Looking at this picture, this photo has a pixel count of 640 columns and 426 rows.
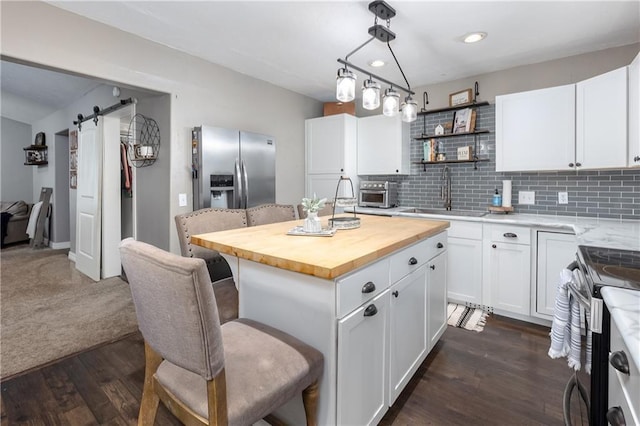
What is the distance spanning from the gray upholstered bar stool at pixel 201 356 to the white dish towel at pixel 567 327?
102 cm

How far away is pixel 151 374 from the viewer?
1277 mm

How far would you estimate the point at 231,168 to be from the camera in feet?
10.5

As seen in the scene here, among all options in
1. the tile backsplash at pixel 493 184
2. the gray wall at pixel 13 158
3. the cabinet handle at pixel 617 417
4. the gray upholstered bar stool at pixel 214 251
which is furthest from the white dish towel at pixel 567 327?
the gray wall at pixel 13 158

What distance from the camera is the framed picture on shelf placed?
3514 mm

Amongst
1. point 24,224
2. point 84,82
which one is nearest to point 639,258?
point 84,82

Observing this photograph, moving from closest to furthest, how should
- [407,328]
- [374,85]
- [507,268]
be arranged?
[407,328] < [374,85] < [507,268]

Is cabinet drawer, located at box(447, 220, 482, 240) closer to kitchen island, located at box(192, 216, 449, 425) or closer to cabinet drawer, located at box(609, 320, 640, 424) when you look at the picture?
kitchen island, located at box(192, 216, 449, 425)

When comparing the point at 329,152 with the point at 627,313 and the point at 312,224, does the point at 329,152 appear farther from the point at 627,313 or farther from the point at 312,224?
the point at 627,313

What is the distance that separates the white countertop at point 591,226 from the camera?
1806 mm

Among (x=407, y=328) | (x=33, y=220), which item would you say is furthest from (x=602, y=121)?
(x=33, y=220)

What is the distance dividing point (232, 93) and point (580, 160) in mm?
3390

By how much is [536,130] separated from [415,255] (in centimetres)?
206

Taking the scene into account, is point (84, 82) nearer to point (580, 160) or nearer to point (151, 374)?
point (151, 374)

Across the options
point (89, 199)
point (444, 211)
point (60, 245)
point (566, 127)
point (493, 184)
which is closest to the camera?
point (566, 127)
